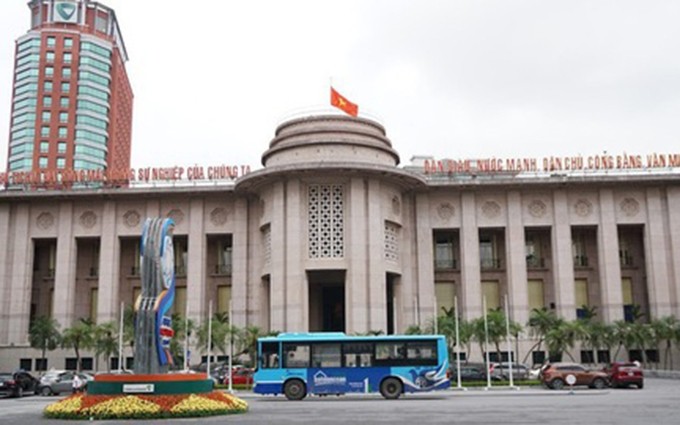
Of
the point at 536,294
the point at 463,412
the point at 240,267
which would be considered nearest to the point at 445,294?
the point at 536,294

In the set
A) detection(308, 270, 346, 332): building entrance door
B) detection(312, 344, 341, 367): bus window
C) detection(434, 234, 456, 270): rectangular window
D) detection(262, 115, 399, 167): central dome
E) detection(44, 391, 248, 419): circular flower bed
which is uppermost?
detection(262, 115, 399, 167): central dome

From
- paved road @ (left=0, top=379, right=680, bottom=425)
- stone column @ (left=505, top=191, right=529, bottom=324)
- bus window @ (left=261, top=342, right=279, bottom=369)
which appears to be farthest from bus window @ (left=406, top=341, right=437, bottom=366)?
stone column @ (left=505, top=191, right=529, bottom=324)

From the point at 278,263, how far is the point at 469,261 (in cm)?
1522

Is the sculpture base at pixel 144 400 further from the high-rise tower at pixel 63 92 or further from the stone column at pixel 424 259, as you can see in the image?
the high-rise tower at pixel 63 92

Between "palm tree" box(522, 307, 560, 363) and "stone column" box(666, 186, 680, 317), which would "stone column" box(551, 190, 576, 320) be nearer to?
"palm tree" box(522, 307, 560, 363)

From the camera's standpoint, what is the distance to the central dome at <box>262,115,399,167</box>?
5116 cm

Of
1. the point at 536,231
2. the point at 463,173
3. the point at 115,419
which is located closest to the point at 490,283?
the point at 536,231

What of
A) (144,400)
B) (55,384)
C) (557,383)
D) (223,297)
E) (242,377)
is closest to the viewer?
(144,400)

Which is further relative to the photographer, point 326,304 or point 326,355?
point 326,304

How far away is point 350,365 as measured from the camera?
98.0 ft

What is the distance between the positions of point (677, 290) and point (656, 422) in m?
38.7

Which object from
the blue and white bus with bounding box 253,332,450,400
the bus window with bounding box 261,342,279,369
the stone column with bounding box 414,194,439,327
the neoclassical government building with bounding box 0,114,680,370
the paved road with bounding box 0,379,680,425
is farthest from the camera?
the stone column with bounding box 414,194,439,327

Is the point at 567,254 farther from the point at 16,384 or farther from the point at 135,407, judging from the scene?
the point at 135,407

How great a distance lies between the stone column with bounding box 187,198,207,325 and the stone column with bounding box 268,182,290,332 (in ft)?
24.3
